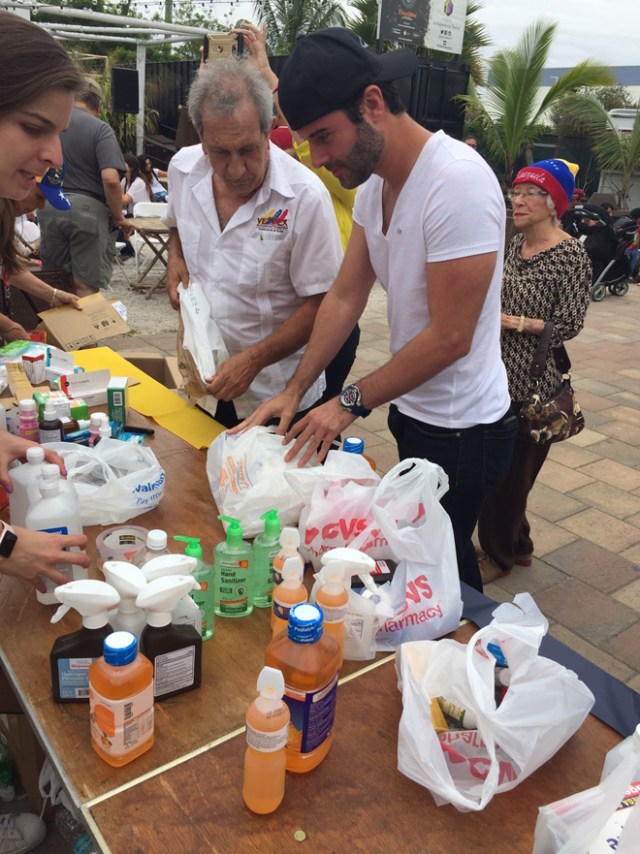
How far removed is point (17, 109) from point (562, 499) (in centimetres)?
353

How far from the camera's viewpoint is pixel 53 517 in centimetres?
141

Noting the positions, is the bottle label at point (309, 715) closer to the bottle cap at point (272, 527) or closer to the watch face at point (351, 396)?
the bottle cap at point (272, 527)

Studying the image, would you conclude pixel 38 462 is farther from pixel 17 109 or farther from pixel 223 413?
pixel 223 413

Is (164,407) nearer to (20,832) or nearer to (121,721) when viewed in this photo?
(20,832)

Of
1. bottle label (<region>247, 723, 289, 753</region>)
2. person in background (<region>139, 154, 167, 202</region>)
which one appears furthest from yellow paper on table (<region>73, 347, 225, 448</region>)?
person in background (<region>139, 154, 167, 202</region>)

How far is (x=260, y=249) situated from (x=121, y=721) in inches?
63.9

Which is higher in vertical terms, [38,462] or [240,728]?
[38,462]

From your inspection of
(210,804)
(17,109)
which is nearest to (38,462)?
(17,109)

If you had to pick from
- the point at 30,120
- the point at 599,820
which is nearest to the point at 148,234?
the point at 30,120

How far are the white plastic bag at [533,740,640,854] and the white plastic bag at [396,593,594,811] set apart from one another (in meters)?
0.14

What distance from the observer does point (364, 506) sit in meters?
1.54

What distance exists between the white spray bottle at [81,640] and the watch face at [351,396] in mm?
877

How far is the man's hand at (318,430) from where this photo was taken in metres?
1.79

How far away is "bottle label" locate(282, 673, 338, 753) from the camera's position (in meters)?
1.03
